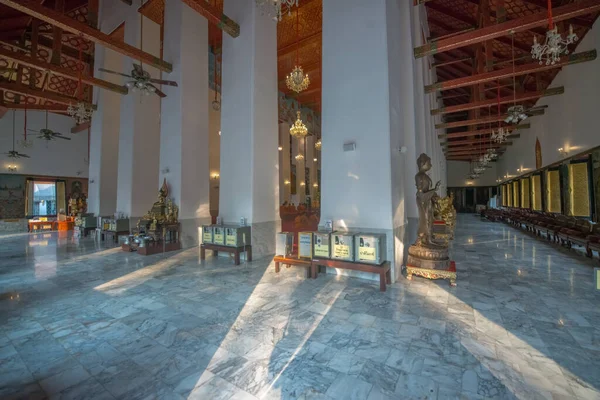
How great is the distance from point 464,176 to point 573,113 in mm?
17434

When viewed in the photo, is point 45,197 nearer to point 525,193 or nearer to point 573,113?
point 573,113

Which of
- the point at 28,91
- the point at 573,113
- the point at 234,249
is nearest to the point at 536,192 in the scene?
the point at 573,113

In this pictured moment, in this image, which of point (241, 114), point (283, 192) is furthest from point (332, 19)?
point (283, 192)

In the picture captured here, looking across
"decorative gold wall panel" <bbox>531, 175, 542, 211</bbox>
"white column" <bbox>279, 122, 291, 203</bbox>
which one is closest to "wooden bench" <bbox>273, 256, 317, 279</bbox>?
"decorative gold wall panel" <bbox>531, 175, 542, 211</bbox>

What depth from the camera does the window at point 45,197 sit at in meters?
14.4

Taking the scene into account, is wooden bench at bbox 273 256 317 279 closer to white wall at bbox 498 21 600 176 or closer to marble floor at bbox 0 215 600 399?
marble floor at bbox 0 215 600 399

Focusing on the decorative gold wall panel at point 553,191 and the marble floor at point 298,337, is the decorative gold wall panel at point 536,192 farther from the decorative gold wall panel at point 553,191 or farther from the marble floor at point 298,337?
the marble floor at point 298,337

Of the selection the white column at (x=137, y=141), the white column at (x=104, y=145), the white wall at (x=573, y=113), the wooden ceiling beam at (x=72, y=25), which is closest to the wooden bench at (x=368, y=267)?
the white wall at (x=573, y=113)

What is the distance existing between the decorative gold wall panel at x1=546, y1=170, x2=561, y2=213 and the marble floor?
5347mm

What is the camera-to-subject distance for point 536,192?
10844 millimetres

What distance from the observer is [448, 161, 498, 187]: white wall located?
2184cm

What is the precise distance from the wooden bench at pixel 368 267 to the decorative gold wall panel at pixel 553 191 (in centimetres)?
865

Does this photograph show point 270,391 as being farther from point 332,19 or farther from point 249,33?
point 249,33

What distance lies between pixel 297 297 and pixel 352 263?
111 centimetres
